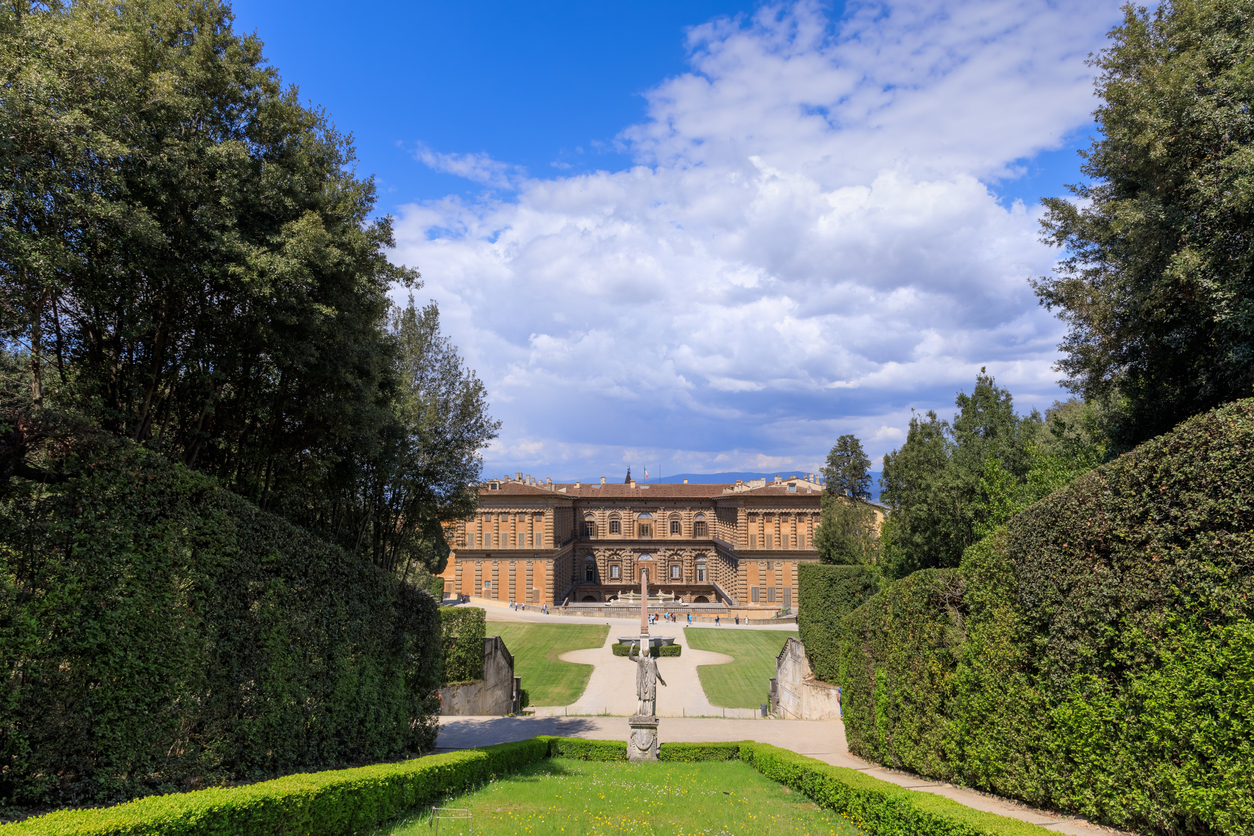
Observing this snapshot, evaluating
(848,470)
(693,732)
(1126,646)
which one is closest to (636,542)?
(848,470)

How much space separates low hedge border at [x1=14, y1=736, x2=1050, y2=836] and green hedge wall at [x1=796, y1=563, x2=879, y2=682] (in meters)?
12.4

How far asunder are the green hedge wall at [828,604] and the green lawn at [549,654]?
9729mm

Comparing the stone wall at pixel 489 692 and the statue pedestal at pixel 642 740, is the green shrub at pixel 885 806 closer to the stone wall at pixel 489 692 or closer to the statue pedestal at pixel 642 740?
the statue pedestal at pixel 642 740

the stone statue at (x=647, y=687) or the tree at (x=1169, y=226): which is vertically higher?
the tree at (x=1169, y=226)

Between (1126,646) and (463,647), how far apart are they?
59.7 feet

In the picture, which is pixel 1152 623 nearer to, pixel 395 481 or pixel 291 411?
pixel 291 411

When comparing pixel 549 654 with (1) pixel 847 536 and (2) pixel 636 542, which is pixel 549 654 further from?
(2) pixel 636 542

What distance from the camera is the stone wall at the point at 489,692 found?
66.6 ft

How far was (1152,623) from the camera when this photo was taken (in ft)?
21.6

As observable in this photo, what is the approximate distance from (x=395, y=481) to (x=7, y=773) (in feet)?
29.5

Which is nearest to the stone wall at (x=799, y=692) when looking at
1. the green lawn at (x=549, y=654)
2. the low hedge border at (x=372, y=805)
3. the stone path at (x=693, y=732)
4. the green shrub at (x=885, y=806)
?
the stone path at (x=693, y=732)

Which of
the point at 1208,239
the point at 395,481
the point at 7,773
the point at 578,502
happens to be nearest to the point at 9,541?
the point at 7,773

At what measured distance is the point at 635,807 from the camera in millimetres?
8891

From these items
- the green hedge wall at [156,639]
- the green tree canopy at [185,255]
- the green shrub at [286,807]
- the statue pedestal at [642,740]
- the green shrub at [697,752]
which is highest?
the green tree canopy at [185,255]
